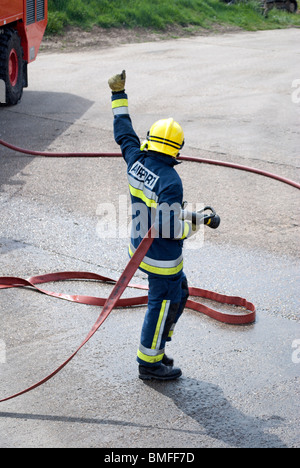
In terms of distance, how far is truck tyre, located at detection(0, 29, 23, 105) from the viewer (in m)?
11.8

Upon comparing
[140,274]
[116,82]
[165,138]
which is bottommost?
[140,274]

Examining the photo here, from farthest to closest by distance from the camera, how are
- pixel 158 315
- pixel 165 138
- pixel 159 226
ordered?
pixel 158 315 < pixel 165 138 < pixel 159 226

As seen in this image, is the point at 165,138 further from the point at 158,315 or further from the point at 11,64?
the point at 11,64

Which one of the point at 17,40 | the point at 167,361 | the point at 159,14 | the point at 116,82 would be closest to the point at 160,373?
the point at 167,361

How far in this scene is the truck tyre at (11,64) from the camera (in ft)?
38.6

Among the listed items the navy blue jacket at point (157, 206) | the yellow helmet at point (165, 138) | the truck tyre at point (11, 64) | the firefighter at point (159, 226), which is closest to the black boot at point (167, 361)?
the firefighter at point (159, 226)

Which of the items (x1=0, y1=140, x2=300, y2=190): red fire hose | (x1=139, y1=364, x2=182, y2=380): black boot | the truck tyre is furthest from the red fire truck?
(x1=139, y1=364, x2=182, y2=380): black boot

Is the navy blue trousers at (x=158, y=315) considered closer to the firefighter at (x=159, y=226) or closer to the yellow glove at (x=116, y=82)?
the firefighter at (x=159, y=226)

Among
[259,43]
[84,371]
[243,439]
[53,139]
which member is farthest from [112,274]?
[259,43]

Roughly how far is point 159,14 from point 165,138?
62.1ft

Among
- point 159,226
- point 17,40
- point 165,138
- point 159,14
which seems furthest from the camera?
point 159,14

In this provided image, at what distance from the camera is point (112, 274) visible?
6.42 metres

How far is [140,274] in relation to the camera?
645 centimetres

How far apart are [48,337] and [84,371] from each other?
56cm
